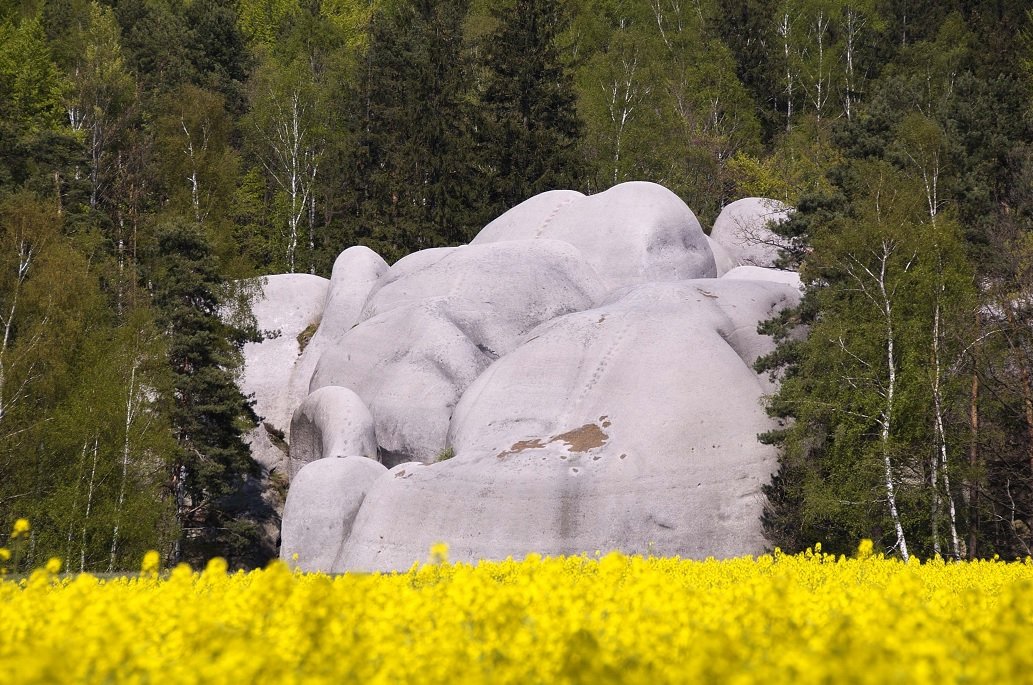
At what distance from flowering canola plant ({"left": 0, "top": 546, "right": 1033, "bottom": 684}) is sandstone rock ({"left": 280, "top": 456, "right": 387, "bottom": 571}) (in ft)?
56.4

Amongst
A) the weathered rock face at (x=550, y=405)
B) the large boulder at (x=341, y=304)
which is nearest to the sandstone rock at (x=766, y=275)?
the weathered rock face at (x=550, y=405)

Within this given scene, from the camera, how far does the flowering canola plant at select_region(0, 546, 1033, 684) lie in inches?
186

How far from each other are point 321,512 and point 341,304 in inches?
491

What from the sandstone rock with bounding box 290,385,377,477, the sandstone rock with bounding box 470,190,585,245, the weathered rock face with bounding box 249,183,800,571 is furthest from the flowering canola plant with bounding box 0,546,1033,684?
the sandstone rock with bounding box 470,190,585,245

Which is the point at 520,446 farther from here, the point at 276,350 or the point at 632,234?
the point at 276,350

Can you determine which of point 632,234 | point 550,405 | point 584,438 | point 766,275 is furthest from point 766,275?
point 584,438

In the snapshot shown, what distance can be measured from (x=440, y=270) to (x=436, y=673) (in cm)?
2720

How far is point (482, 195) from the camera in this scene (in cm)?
5056

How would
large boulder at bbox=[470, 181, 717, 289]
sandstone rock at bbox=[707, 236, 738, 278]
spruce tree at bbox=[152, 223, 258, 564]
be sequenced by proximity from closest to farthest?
large boulder at bbox=[470, 181, 717, 289], spruce tree at bbox=[152, 223, 258, 564], sandstone rock at bbox=[707, 236, 738, 278]

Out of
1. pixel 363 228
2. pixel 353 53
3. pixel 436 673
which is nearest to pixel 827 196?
pixel 363 228

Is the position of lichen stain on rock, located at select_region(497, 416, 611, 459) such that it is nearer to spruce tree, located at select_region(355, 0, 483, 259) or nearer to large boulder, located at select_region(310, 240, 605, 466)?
large boulder, located at select_region(310, 240, 605, 466)

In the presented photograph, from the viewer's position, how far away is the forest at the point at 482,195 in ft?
84.0

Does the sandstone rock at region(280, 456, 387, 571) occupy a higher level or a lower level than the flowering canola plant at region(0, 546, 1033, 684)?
lower

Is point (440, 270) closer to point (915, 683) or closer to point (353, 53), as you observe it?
point (915, 683)
